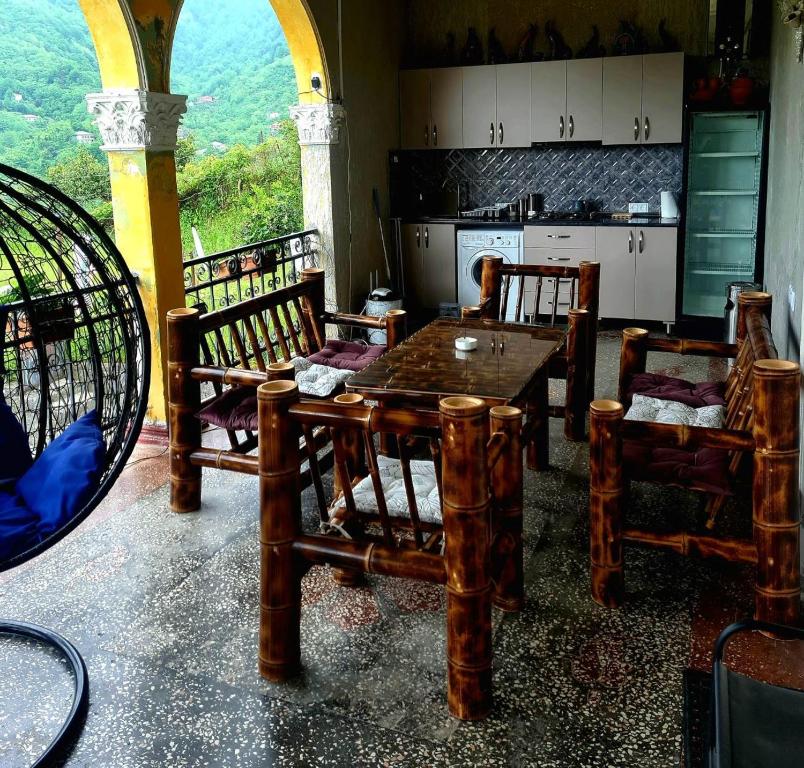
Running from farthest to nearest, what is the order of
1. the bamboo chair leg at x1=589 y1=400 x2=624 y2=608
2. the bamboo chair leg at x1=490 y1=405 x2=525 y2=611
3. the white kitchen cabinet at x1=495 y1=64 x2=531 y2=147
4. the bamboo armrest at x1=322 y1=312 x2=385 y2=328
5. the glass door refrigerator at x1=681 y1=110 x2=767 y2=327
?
the white kitchen cabinet at x1=495 y1=64 x2=531 y2=147 < the glass door refrigerator at x1=681 y1=110 x2=767 y2=327 < the bamboo armrest at x1=322 y1=312 x2=385 y2=328 < the bamboo chair leg at x1=589 y1=400 x2=624 y2=608 < the bamboo chair leg at x1=490 y1=405 x2=525 y2=611

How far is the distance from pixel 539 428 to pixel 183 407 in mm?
1638

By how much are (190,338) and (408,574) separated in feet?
5.48

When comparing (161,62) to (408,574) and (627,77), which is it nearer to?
(408,574)

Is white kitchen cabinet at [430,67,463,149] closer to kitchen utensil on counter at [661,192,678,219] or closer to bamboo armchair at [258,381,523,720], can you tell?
kitchen utensil on counter at [661,192,678,219]

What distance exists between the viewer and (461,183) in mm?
8008

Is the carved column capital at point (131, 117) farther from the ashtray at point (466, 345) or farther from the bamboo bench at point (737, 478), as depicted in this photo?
the bamboo bench at point (737, 478)

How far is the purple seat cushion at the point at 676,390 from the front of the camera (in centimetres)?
363

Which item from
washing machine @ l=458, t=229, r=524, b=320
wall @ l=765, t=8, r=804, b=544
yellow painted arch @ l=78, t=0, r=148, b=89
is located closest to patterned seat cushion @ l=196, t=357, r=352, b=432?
yellow painted arch @ l=78, t=0, r=148, b=89

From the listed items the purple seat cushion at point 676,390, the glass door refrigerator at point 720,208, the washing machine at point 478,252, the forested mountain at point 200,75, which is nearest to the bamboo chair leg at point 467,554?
the purple seat cushion at point 676,390

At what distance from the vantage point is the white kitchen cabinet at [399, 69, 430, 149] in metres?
7.59

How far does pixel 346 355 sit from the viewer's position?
4457 millimetres

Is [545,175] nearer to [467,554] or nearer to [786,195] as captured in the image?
[786,195]

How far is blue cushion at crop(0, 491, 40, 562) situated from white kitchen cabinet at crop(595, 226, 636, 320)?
18.0 feet

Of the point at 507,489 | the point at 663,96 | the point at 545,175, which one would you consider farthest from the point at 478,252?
the point at 507,489
